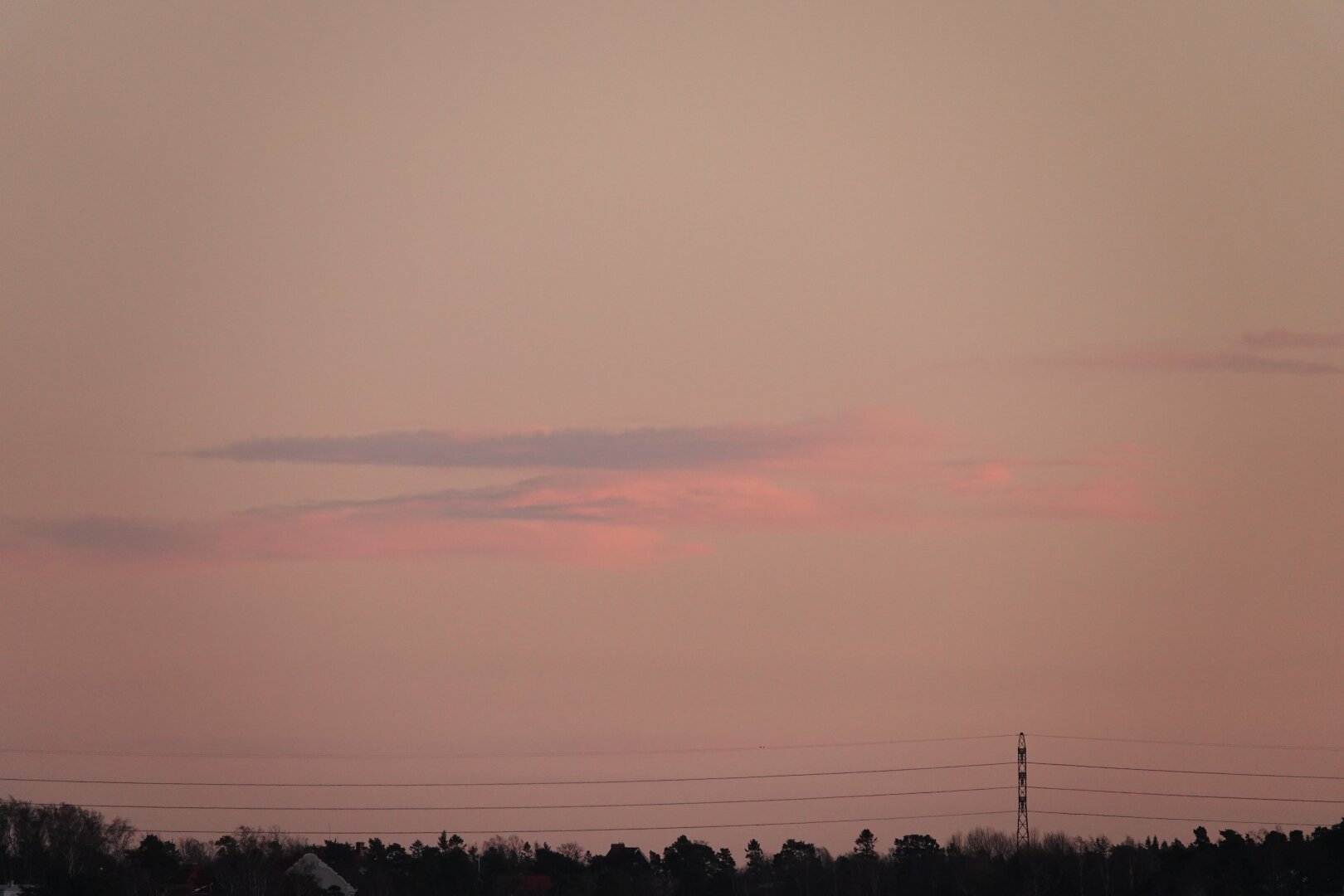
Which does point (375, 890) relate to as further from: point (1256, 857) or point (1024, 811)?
point (1256, 857)

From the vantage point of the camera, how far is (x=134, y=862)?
191 metres

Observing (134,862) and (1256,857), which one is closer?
(1256,857)

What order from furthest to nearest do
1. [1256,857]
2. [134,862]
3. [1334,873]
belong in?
[134,862], [1256,857], [1334,873]

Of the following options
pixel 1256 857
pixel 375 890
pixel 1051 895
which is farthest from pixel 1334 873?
pixel 375 890

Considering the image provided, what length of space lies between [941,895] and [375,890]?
52.5 m

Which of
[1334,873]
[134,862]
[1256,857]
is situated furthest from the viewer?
[134,862]

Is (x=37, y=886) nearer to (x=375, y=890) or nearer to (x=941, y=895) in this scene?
(x=375, y=890)

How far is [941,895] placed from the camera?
7451 inches

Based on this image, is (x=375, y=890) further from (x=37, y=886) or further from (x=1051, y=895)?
(x=1051, y=895)

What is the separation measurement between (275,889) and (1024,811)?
64.2m

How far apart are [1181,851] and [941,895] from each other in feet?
81.2

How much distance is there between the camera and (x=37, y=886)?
170 meters

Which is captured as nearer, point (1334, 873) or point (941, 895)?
point (1334, 873)

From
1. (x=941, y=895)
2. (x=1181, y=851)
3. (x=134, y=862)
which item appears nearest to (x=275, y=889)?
(x=134, y=862)
